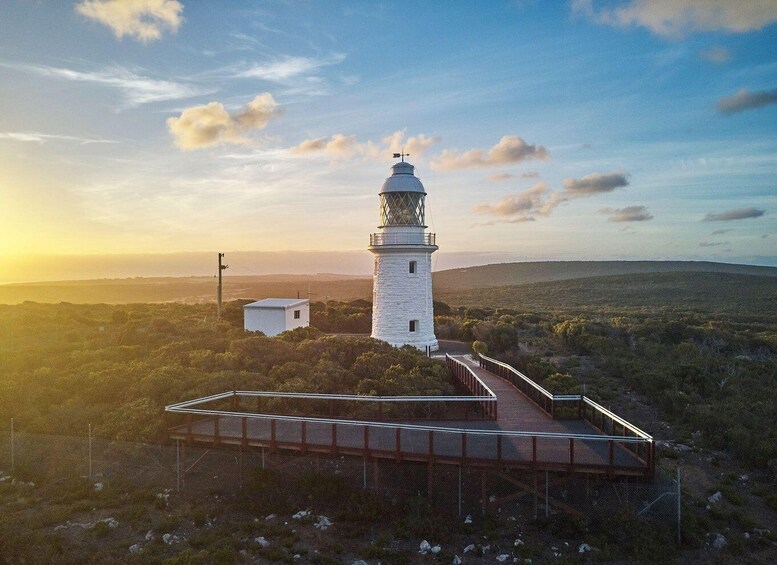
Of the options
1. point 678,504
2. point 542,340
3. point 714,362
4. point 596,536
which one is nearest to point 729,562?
point 678,504

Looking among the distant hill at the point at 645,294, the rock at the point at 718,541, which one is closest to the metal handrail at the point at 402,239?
the rock at the point at 718,541

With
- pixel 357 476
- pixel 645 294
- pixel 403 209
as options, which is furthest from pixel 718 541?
pixel 645 294

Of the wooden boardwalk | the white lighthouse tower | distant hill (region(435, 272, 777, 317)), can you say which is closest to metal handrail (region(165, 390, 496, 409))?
the wooden boardwalk

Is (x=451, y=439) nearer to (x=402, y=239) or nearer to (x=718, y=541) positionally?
(x=718, y=541)

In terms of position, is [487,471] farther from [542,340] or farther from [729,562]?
[542,340]

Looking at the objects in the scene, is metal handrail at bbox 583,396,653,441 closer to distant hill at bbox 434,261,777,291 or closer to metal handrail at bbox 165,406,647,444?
metal handrail at bbox 165,406,647,444

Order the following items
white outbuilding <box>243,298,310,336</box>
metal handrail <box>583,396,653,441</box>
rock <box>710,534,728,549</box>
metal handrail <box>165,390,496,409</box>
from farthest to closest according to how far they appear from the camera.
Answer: white outbuilding <box>243,298,310,336</box> < metal handrail <box>165,390,496,409</box> < metal handrail <box>583,396,653,441</box> < rock <box>710,534,728,549</box>
